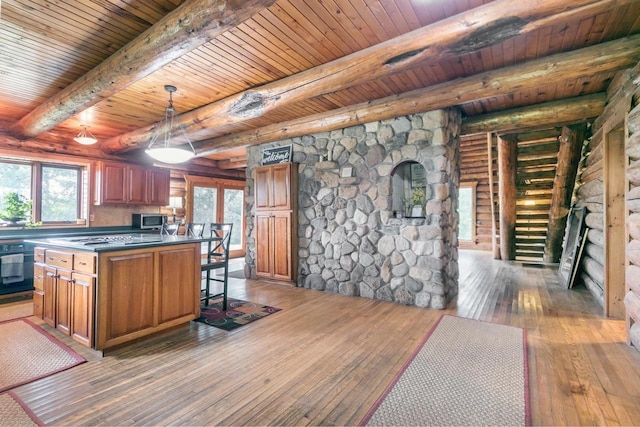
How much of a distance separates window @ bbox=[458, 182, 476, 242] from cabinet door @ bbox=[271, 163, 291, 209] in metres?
6.63

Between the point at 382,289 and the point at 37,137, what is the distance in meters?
6.09

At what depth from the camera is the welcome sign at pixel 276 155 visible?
524 centimetres

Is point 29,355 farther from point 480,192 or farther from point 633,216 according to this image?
point 480,192

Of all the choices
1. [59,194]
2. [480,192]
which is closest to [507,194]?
[480,192]

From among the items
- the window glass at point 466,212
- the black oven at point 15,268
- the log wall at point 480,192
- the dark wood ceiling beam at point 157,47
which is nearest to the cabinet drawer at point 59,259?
the dark wood ceiling beam at point 157,47

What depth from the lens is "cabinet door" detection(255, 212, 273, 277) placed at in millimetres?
5266

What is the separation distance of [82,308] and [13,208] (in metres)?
3.43

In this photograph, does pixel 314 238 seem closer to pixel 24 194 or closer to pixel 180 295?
pixel 180 295

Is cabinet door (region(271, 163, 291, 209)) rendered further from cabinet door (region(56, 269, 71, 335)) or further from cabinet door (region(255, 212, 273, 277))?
cabinet door (region(56, 269, 71, 335))

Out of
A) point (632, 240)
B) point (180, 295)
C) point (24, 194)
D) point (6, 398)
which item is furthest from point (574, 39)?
point (24, 194)

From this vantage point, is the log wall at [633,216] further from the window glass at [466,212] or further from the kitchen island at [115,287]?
the window glass at [466,212]

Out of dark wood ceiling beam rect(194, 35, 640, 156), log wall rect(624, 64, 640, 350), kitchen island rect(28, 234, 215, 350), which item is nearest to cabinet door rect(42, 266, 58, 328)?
kitchen island rect(28, 234, 215, 350)

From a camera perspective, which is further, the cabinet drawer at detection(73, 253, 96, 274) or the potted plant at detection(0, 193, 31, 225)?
the potted plant at detection(0, 193, 31, 225)

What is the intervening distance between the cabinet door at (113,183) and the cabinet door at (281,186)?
3093mm
